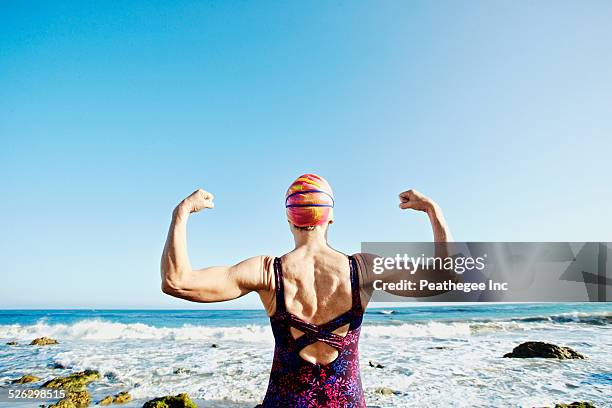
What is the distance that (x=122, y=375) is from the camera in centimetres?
955

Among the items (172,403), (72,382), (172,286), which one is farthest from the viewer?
(72,382)

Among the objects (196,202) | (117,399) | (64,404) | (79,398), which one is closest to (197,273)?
(196,202)


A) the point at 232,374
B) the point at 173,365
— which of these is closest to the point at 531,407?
the point at 232,374

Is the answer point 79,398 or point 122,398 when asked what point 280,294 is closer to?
point 122,398

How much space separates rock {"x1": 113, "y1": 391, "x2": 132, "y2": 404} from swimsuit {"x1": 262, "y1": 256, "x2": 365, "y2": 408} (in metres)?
6.57

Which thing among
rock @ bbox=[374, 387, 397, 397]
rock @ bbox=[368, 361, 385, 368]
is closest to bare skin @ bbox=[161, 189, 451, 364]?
rock @ bbox=[374, 387, 397, 397]

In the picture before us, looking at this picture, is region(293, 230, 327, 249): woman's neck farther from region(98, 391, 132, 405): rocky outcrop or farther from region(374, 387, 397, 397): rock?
region(98, 391, 132, 405): rocky outcrop

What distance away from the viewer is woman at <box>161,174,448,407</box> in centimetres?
188

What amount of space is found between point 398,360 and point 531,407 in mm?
4181

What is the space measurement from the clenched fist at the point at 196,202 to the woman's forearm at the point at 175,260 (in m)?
0.07

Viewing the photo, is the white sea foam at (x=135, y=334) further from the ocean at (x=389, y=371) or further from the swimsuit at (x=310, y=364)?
the swimsuit at (x=310, y=364)

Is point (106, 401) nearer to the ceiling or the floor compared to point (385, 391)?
nearer to the floor

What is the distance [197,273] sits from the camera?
1615 millimetres

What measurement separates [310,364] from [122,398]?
6895mm
